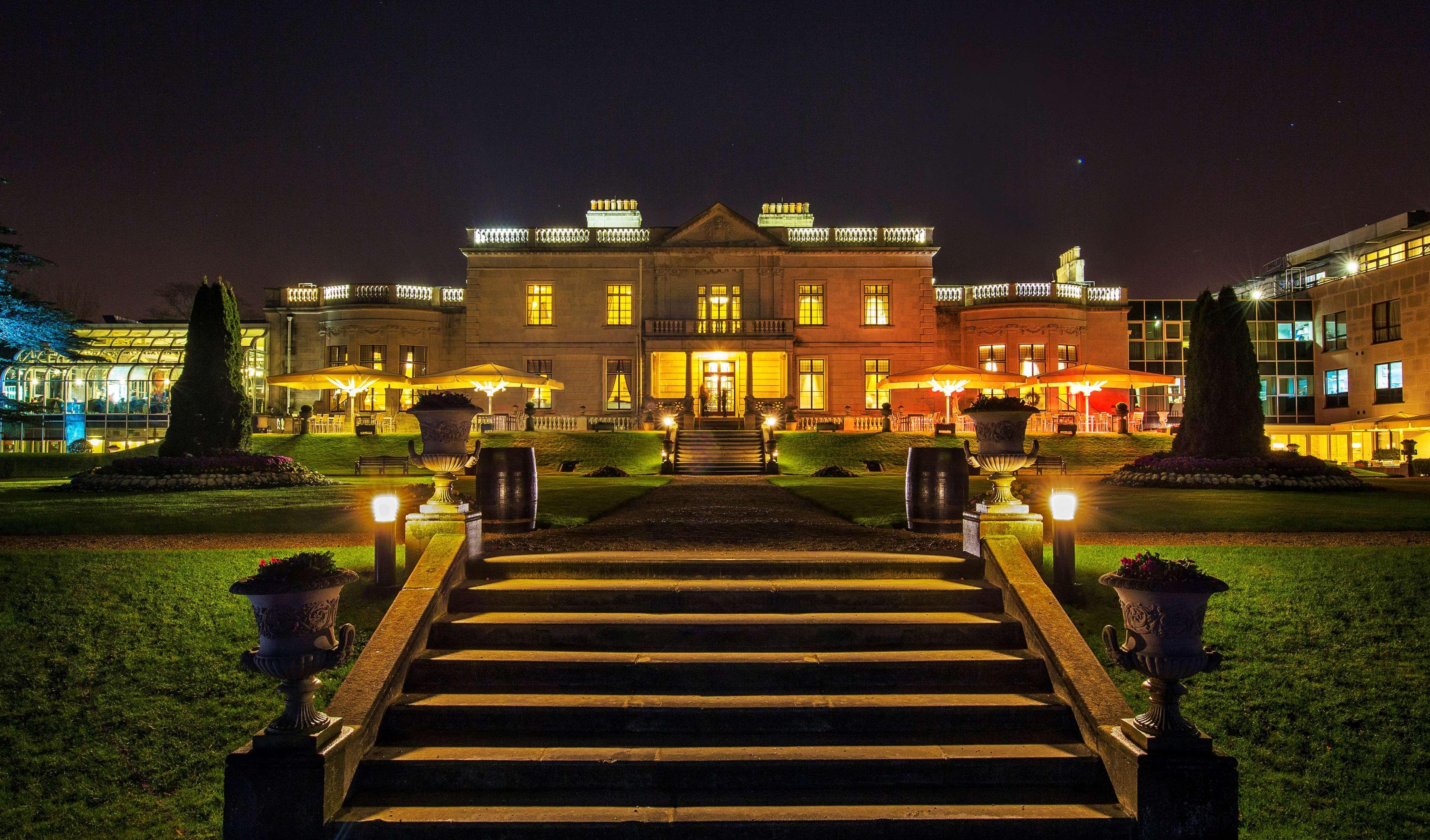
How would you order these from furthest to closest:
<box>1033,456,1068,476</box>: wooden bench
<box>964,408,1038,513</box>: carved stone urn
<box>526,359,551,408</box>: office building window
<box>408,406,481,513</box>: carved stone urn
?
<box>526,359,551,408</box>: office building window → <box>1033,456,1068,476</box>: wooden bench → <box>964,408,1038,513</box>: carved stone urn → <box>408,406,481,513</box>: carved stone urn

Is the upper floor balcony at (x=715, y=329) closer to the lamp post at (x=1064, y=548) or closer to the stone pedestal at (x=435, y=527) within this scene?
the stone pedestal at (x=435, y=527)

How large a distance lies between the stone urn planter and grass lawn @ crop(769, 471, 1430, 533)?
17.0 ft

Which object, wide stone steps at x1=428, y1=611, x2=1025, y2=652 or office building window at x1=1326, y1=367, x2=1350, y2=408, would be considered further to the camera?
office building window at x1=1326, y1=367, x2=1350, y2=408

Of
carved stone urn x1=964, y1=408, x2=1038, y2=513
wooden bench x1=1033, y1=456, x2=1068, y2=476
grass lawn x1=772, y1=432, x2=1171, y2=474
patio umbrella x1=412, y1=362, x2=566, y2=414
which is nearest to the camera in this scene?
carved stone urn x1=964, y1=408, x2=1038, y2=513

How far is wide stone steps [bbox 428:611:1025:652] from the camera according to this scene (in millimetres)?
5418

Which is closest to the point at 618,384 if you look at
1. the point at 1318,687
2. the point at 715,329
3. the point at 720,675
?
the point at 715,329

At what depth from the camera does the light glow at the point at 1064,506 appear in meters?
6.30

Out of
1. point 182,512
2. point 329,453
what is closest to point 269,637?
point 182,512

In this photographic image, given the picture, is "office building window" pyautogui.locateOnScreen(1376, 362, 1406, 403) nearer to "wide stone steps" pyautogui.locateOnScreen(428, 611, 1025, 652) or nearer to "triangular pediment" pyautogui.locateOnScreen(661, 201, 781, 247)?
"triangular pediment" pyautogui.locateOnScreen(661, 201, 781, 247)

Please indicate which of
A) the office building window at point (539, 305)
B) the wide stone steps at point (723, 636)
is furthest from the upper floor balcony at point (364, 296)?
the wide stone steps at point (723, 636)

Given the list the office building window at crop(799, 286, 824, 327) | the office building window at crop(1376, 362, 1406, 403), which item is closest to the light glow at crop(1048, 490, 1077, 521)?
the office building window at crop(799, 286, 824, 327)

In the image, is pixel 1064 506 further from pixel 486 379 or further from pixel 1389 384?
pixel 1389 384

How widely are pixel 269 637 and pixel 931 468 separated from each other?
6.79 m

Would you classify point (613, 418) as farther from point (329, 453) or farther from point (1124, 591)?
point (1124, 591)
